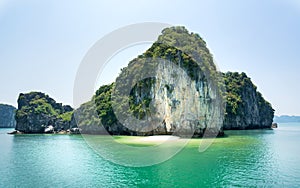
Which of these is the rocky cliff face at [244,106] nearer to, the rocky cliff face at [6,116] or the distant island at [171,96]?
the distant island at [171,96]

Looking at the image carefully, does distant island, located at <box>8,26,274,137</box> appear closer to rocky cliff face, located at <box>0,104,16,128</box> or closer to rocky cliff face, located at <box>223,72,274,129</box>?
rocky cliff face, located at <box>223,72,274,129</box>

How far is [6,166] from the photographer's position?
18.8 meters

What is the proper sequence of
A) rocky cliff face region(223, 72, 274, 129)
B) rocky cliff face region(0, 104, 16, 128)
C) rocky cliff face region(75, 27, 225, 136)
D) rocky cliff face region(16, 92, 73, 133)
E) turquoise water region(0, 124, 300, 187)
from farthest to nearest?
1. rocky cliff face region(0, 104, 16, 128)
2. rocky cliff face region(223, 72, 274, 129)
3. rocky cliff face region(16, 92, 73, 133)
4. rocky cliff face region(75, 27, 225, 136)
5. turquoise water region(0, 124, 300, 187)

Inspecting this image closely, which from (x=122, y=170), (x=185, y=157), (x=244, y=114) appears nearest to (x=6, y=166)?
(x=122, y=170)

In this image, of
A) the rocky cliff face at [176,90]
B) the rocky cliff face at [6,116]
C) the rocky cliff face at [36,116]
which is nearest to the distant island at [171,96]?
the rocky cliff face at [176,90]

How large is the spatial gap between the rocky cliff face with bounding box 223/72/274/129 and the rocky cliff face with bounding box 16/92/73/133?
4205 centimetres

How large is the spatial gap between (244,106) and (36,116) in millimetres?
55105

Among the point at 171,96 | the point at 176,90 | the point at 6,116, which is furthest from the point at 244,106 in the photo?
the point at 6,116

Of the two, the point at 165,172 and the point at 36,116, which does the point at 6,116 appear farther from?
the point at 165,172

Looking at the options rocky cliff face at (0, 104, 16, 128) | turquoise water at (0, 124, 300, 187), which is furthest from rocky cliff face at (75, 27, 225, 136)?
rocky cliff face at (0, 104, 16, 128)

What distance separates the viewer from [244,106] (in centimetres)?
6812

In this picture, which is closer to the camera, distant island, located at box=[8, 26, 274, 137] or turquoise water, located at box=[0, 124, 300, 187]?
turquoise water, located at box=[0, 124, 300, 187]

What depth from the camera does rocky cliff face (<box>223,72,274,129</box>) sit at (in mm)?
63594

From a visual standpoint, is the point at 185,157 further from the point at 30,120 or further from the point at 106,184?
the point at 30,120
